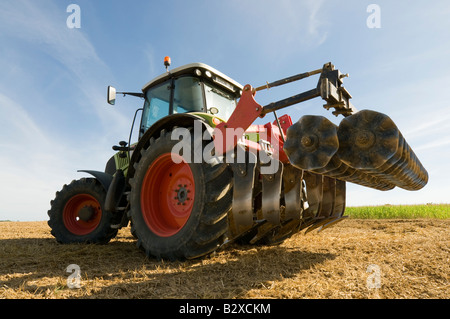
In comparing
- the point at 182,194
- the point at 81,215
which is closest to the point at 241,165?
the point at 182,194

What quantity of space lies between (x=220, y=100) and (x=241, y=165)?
182cm

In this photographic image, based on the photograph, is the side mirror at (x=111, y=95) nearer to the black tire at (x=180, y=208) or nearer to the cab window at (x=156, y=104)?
the cab window at (x=156, y=104)

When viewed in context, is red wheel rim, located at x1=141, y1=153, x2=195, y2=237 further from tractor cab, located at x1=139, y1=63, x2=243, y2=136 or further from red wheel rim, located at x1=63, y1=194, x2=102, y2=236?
red wheel rim, located at x1=63, y1=194, x2=102, y2=236

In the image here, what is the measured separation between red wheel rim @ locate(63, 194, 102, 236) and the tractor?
96 cm

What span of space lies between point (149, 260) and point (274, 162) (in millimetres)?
1779

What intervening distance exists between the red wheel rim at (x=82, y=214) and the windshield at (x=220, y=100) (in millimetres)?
2743

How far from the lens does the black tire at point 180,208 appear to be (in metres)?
2.88

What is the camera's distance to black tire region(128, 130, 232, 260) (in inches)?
113

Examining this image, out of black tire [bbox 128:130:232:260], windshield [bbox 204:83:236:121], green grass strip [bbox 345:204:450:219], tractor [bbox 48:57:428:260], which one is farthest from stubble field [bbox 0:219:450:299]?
green grass strip [bbox 345:204:450:219]

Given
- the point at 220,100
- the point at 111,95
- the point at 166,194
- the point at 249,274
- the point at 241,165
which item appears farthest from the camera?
the point at 111,95

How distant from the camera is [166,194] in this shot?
145 inches

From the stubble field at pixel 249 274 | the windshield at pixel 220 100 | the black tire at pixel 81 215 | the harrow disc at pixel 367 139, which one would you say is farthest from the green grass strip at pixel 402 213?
the harrow disc at pixel 367 139

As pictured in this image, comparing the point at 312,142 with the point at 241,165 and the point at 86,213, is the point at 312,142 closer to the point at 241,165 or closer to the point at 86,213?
the point at 241,165
